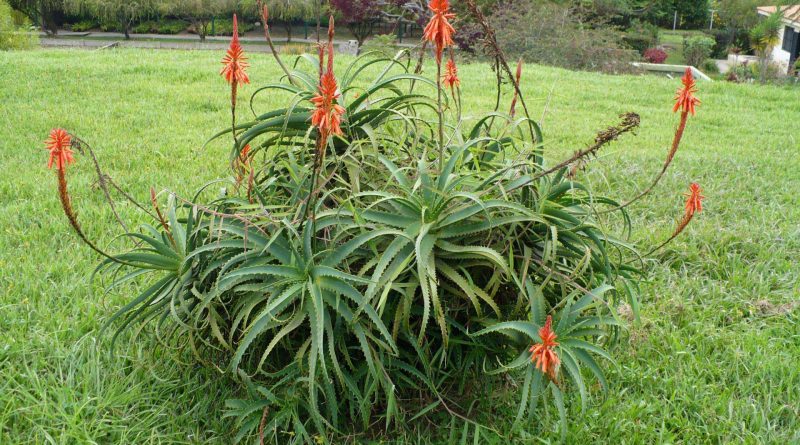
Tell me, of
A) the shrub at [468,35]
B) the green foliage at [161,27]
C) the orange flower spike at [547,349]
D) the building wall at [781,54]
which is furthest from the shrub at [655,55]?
the orange flower spike at [547,349]

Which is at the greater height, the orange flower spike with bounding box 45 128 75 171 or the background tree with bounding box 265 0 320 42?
the background tree with bounding box 265 0 320 42

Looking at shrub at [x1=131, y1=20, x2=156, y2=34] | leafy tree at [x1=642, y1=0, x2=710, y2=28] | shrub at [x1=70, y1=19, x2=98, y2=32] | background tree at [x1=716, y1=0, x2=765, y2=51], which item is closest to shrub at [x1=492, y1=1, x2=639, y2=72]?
background tree at [x1=716, y1=0, x2=765, y2=51]

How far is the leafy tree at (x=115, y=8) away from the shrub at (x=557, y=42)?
21.9 metres

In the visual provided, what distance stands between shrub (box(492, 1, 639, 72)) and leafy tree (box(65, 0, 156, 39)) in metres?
21.9

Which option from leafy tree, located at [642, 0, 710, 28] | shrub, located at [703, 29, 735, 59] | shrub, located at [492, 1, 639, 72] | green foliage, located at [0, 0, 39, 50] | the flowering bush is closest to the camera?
the flowering bush

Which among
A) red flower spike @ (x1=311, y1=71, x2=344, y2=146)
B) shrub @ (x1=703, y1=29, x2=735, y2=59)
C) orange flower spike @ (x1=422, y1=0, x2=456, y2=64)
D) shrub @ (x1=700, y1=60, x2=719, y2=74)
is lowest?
shrub @ (x1=700, y1=60, x2=719, y2=74)

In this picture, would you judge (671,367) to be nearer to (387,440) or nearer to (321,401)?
(387,440)

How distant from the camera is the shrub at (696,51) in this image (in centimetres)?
2978

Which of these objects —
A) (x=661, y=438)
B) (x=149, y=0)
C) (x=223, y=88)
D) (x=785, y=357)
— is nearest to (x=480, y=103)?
(x=223, y=88)

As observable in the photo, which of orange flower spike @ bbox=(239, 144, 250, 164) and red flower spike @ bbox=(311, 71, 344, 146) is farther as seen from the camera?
orange flower spike @ bbox=(239, 144, 250, 164)

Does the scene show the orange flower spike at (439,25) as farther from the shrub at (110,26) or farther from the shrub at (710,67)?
the shrub at (110,26)

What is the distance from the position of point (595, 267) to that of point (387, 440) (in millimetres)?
849

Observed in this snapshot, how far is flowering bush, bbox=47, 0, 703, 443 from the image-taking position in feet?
6.38

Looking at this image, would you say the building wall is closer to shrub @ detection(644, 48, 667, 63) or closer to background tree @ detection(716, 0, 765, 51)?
background tree @ detection(716, 0, 765, 51)
